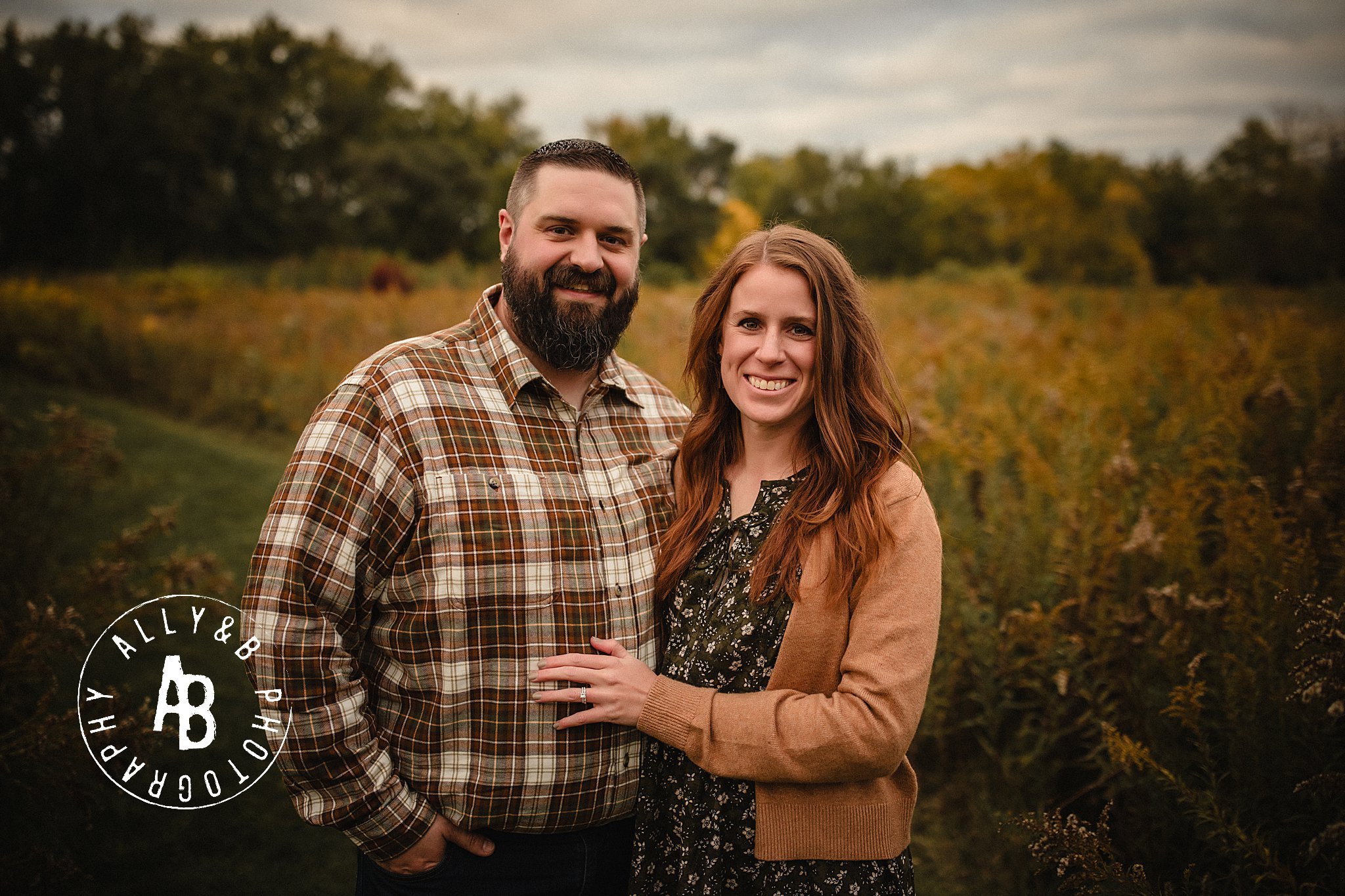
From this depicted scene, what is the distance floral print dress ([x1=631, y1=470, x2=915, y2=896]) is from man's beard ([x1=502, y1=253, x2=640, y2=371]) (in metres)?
0.72

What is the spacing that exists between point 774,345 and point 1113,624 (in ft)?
7.93

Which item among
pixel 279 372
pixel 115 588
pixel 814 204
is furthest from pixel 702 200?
pixel 115 588

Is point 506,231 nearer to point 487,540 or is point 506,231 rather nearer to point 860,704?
point 487,540

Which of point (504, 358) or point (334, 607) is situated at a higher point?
point (504, 358)

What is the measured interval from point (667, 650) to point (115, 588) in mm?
2800

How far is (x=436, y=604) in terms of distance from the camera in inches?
87.0

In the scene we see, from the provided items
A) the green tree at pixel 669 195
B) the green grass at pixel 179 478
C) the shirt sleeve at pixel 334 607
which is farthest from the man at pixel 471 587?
the green tree at pixel 669 195

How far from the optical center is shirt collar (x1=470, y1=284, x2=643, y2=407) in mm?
2488

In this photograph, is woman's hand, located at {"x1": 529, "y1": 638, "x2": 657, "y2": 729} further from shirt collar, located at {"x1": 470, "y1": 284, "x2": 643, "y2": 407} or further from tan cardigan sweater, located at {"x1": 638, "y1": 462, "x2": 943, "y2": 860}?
shirt collar, located at {"x1": 470, "y1": 284, "x2": 643, "y2": 407}

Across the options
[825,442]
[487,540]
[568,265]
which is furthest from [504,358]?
[825,442]

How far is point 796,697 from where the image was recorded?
2062 millimetres

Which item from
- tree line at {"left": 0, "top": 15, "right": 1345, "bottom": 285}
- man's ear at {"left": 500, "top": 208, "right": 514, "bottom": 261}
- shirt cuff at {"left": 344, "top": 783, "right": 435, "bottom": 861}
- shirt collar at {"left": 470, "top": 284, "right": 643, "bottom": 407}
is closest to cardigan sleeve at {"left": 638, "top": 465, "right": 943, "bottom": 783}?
shirt cuff at {"left": 344, "top": 783, "right": 435, "bottom": 861}

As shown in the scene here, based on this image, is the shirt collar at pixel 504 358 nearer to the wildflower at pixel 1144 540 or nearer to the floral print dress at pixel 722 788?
the floral print dress at pixel 722 788

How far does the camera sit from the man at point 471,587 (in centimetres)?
210
